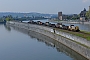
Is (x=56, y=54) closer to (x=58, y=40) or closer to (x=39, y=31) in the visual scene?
(x=58, y=40)

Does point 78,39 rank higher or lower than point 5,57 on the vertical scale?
higher

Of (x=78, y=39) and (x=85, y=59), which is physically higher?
(x=78, y=39)

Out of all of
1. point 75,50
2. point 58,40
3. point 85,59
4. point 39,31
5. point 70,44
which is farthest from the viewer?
point 39,31

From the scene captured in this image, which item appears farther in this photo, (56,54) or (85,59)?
(56,54)

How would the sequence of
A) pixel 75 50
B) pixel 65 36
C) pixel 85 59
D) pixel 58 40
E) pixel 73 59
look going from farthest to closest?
pixel 58 40 → pixel 65 36 → pixel 75 50 → pixel 73 59 → pixel 85 59

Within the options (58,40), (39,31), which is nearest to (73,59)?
(58,40)

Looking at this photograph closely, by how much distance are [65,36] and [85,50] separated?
7853mm

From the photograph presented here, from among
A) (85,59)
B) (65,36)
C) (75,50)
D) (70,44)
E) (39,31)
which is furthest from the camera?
(39,31)

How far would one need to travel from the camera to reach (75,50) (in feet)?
62.7

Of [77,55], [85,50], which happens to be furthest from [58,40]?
[85,50]

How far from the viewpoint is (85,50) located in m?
16.4

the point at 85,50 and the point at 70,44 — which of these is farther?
the point at 70,44

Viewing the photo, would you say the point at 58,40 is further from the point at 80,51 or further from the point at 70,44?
the point at 80,51

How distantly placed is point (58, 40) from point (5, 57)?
9.38 m
